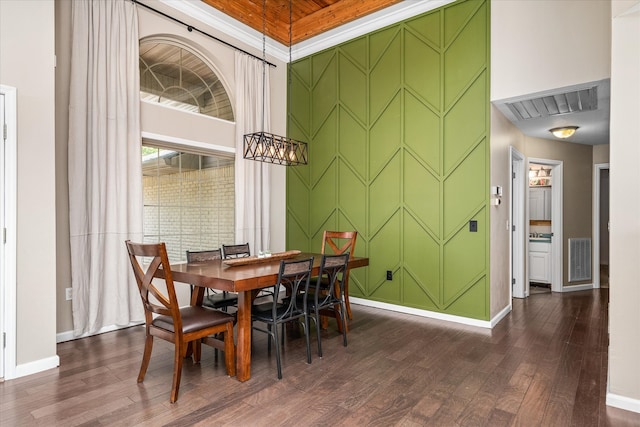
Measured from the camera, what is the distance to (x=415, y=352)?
3.24 m

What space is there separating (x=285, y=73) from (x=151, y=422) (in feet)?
16.5

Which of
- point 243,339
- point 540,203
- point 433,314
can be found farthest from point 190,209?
point 540,203

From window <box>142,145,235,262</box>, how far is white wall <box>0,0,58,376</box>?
1.26 meters

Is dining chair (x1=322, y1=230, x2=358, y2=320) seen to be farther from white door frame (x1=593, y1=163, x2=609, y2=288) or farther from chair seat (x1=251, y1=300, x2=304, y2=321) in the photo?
white door frame (x1=593, y1=163, x2=609, y2=288)

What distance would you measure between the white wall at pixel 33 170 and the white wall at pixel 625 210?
13.2 ft

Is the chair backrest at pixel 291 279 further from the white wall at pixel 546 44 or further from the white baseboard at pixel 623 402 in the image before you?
the white wall at pixel 546 44

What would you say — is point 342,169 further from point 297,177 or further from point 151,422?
point 151,422

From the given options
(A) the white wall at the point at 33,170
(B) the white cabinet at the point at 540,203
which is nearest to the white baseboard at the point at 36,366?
(A) the white wall at the point at 33,170

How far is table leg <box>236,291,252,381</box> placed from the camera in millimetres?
2664

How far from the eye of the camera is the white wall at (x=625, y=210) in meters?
2.30

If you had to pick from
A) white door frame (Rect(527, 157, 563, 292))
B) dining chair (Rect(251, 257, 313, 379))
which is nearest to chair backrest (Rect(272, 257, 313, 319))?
dining chair (Rect(251, 257, 313, 379))

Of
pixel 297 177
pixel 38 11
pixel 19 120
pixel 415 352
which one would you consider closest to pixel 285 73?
pixel 297 177

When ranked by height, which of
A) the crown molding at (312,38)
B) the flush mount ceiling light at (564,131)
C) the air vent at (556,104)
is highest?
the crown molding at (312,38)

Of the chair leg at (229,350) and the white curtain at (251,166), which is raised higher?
the white curtain at (251,166)
